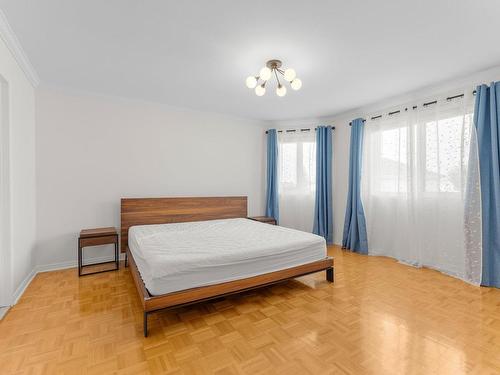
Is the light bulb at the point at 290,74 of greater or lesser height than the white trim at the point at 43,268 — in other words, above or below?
above

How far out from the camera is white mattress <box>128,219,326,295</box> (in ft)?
7.03

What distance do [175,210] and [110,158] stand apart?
1.35 m

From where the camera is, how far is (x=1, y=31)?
7.30 feet

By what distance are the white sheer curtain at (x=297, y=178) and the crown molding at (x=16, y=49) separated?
4.19 m

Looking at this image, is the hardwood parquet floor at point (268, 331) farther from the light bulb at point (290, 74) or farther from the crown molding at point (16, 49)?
the crown molding at point (16, 49)

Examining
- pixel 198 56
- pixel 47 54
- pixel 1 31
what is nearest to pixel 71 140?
pixel 47 54

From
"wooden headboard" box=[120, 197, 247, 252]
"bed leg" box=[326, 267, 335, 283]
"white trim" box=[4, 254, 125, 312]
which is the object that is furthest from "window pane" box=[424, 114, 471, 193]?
"white trim" box=[4, 254, 125, 312]

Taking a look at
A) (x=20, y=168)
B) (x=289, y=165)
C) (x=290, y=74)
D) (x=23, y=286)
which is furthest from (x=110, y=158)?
(x=289, y=165)

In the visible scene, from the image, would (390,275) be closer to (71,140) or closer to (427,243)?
(427,243)

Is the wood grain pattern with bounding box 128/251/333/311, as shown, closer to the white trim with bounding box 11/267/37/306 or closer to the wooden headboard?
the white trim with bounding box 11/267/37/306

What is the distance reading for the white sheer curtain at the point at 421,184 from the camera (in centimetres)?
331

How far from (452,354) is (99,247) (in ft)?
14.5

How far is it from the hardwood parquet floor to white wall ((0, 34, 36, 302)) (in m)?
0.37

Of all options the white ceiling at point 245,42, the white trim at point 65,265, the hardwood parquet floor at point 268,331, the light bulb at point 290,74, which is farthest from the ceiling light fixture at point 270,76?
the white trim at point 65,265
